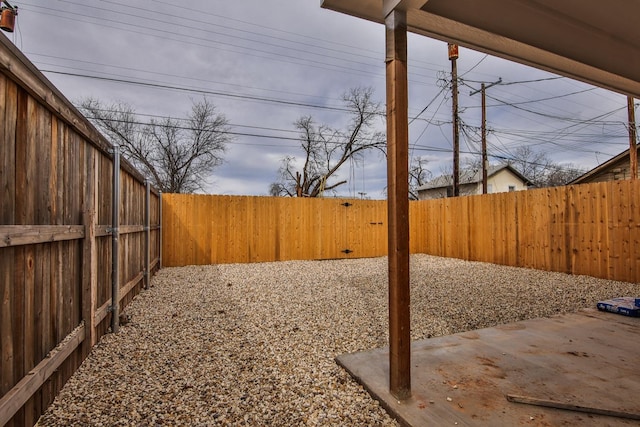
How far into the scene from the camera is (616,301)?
3.27 m

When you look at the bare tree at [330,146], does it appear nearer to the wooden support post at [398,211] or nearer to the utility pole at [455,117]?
the utility pole at [455,117]

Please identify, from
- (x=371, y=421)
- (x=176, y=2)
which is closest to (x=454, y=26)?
(x=371, y=421)

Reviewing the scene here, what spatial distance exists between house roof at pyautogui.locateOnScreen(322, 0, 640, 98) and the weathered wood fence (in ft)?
5.10

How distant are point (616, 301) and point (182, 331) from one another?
169 inches

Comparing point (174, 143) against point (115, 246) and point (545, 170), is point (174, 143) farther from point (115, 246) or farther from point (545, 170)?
point (545, 170)

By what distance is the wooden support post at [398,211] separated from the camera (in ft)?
5.38

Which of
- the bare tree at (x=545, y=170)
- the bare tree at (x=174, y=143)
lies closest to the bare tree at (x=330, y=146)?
the bare tree at (x=174, y=143)

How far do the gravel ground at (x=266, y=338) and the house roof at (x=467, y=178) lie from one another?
51.2 feet

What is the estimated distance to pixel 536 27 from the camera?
1.99 m

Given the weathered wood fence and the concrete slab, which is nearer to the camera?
the weathered wood fence

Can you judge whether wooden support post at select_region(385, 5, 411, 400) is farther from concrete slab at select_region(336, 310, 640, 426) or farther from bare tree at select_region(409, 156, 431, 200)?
bare tree at select_region(409, 156, 431, 200)

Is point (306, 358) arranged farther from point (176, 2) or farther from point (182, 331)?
point (176, 2)

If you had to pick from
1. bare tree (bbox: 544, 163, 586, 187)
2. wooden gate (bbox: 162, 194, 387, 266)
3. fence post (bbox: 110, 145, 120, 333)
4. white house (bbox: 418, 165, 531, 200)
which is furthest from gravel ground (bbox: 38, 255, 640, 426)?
bare tree (bbox: 544, 163, 586, 187)

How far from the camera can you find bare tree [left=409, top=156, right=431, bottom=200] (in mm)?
22609
